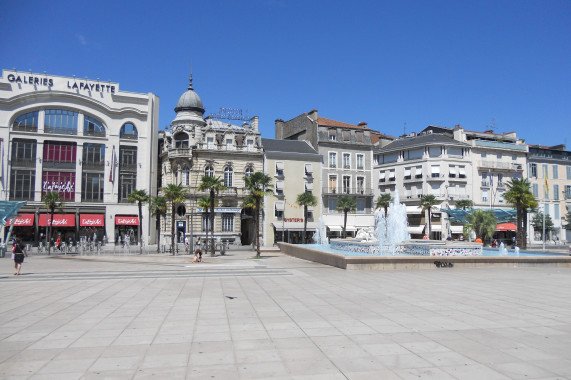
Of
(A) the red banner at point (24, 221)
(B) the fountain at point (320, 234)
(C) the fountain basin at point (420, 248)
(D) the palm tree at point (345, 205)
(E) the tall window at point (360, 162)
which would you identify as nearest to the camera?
(C) the fountain basin at point (420, 248)

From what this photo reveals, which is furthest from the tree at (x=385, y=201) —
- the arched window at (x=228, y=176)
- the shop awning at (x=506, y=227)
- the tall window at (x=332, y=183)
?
the arched window at (x=228, y=176)

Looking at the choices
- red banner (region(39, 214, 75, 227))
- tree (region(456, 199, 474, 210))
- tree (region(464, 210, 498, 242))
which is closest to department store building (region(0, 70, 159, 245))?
red banner (region(39, 214, 75, 227))

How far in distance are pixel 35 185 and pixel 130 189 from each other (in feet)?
33.3

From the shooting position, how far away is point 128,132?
2100 inches

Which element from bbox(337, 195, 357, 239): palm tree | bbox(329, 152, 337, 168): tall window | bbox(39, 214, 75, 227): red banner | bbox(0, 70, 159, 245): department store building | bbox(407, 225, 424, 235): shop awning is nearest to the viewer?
bbox(39, 214, 75, 227): red banner

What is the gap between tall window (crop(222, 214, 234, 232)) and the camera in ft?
168

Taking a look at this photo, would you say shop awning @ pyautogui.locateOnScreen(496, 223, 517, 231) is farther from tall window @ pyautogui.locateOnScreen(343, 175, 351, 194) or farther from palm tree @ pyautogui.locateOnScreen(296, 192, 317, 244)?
palm tree @ pyautogui.locateOnScreen(296, 192, 317, 244)

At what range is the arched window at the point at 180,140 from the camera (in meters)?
52.3

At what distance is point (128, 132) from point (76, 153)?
21.1 ft

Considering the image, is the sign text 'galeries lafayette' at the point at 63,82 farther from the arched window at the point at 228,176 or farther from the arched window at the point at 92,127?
the arched window at the point at 228,176

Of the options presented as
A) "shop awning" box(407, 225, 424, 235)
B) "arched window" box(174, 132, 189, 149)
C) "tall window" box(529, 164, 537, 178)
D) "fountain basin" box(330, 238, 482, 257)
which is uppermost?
"arched window" box(174, 132, 189, 149)

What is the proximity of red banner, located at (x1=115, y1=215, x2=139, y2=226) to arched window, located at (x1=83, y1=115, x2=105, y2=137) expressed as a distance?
34.0 feet

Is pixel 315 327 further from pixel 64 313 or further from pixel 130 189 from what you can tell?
pixel 130 189

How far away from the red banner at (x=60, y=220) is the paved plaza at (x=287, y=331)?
35.2m
